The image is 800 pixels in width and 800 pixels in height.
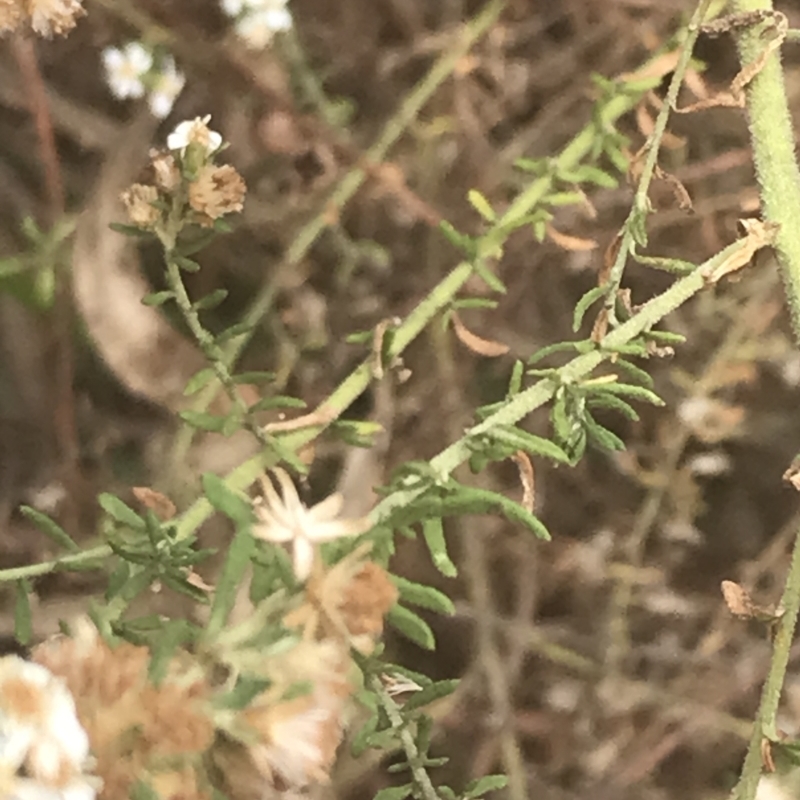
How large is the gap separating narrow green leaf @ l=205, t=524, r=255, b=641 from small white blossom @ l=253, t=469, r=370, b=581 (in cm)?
1

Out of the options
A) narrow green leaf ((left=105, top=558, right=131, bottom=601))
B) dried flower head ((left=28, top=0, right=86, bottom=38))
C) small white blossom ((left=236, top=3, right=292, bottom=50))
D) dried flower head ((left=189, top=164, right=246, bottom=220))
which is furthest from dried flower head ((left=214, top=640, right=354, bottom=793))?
small white blossom ((left=236, top=3, right=292, bottom=50))

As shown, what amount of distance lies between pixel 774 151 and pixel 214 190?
11.3 inches

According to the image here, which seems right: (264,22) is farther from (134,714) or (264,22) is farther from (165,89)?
(134,714)

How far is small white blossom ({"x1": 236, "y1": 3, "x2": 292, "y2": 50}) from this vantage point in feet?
2.56

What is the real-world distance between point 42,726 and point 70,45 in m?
0.68

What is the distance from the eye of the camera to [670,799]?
1.03 metres

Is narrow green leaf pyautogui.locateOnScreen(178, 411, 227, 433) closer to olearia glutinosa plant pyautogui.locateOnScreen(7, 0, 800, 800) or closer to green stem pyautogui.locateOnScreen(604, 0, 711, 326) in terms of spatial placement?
olearia glutinosa plant pyautogui.locateOnScreen(7, 0, 800, 800)

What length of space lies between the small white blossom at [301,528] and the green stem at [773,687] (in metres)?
0.21

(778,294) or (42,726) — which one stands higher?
(778,294)

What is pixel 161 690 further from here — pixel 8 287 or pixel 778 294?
pixel 778 294

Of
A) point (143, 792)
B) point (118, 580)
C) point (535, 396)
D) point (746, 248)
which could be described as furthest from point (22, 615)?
point (746, 248)

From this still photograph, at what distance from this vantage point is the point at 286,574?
18.3 inches

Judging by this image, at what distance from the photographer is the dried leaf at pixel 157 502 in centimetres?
57

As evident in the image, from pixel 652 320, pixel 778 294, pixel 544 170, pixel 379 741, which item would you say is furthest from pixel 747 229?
pixel 778 294
